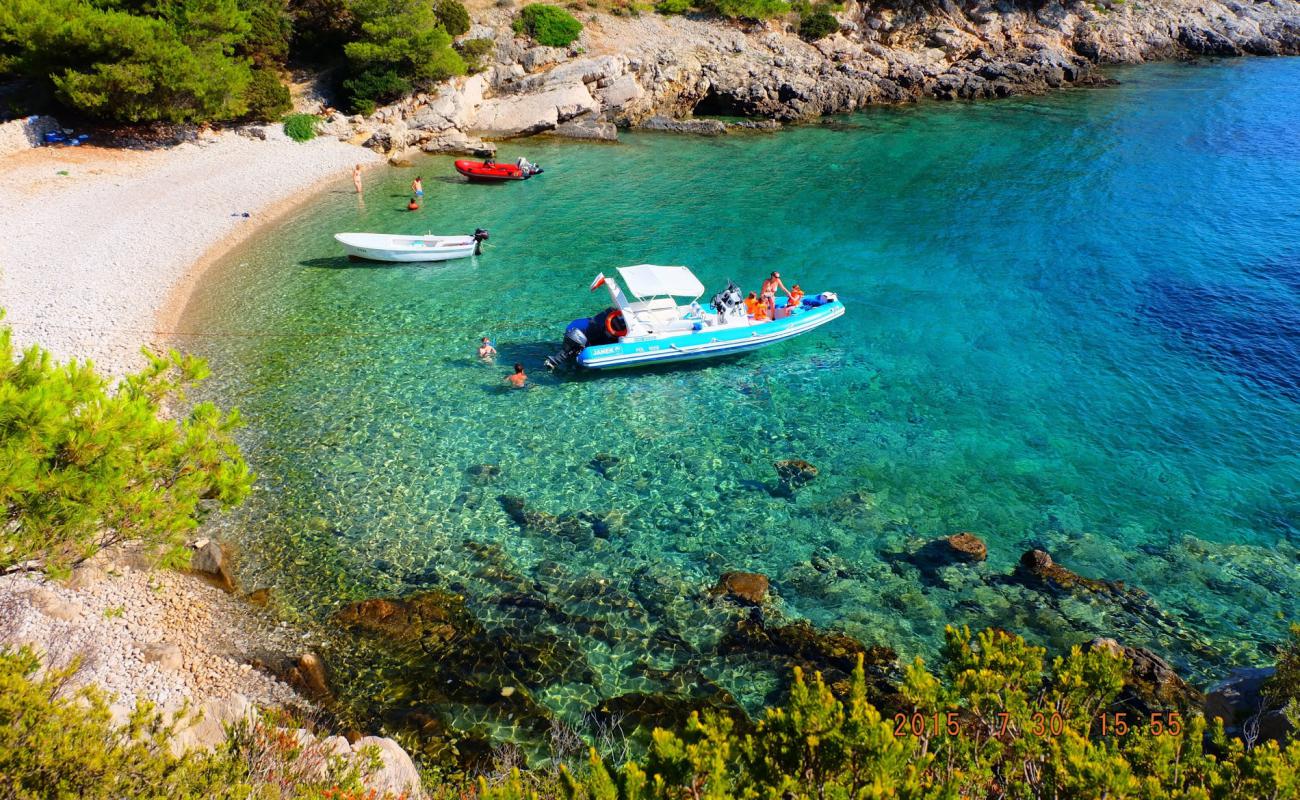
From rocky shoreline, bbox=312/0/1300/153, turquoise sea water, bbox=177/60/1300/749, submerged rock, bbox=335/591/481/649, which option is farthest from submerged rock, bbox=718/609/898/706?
rocky shoreline, bbox=312/0/1300/153

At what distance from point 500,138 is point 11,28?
905 inches

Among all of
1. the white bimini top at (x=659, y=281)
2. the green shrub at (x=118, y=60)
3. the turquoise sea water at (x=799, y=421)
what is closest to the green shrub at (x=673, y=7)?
the turquoise sea water at (x=799, y=421)

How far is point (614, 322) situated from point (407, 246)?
11.2 m

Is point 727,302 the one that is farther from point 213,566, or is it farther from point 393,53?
point 393,53

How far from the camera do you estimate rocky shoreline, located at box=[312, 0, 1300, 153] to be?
45.0 m

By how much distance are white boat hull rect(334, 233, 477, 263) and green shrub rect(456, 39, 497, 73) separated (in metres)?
23.5

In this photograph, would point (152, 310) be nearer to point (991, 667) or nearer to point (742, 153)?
point (991, 667)

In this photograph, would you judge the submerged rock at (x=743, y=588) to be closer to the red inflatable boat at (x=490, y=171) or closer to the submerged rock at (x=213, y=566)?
the submerged rock at (x=213, y=566)

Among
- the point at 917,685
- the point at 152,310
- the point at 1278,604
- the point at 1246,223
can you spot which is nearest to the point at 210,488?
the point at 917,685

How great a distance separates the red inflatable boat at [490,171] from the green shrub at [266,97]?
11.3 m

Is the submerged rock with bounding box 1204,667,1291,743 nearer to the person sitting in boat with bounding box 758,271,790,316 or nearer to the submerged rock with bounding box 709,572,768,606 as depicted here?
the submerged rock with bounding box 709,572,768,606

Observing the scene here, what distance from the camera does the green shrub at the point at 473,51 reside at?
4591 centimetres

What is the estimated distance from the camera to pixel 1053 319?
2405 centimetres

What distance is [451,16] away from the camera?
4666 cm
